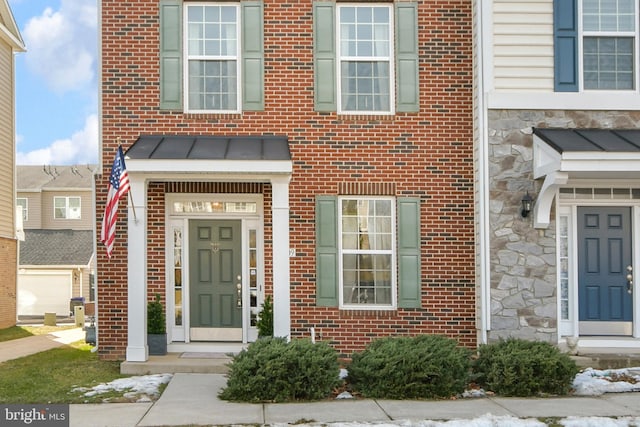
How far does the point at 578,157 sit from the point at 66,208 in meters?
31.9

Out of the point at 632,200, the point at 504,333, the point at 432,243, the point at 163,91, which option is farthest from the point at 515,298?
the point at 163,91

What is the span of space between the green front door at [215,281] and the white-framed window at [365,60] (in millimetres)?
2685

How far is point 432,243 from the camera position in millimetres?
11195

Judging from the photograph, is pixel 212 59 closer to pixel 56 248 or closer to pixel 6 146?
pixel 6 146

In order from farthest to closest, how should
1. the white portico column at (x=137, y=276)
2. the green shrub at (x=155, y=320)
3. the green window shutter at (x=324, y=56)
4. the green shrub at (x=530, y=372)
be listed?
the green window shutter at (x=324, y=56) < the green shrub at (x=155, y=320) < the white portico column at (x=137, y=276) < the green shrub at (x=530, y=372)

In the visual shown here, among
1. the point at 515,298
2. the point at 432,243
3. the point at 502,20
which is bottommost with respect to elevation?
the point at 515,298

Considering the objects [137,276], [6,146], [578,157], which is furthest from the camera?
[6,146]

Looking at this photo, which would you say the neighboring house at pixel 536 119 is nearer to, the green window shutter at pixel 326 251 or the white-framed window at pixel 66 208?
the green window shutter at pixel 326 251

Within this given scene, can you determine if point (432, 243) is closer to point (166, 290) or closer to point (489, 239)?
point (489, 239)

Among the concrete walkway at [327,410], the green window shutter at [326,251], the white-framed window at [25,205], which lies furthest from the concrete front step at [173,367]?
the white-framed window at [25,205]

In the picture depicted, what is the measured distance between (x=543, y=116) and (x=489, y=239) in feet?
6.45

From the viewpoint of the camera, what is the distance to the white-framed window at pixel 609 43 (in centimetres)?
1087

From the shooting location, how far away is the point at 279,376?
8.34m

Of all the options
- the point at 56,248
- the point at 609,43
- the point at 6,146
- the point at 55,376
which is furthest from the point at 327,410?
the point at 56,248
